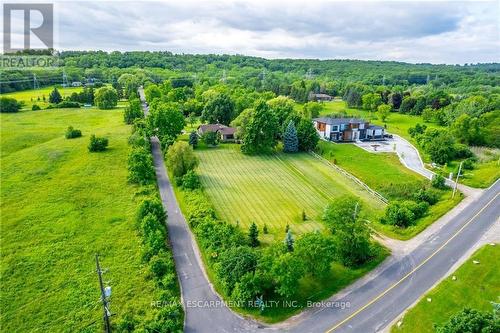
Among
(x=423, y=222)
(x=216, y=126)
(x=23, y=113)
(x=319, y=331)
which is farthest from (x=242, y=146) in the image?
(x=23, y=113)

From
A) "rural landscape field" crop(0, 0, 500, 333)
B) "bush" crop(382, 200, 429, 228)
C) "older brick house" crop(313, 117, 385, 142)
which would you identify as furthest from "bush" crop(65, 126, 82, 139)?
"bush" crop(382, 200, 429, 228)

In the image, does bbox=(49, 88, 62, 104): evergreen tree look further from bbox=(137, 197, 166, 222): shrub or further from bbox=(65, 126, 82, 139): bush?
bbox=(137, 197, 166, 222): shrub

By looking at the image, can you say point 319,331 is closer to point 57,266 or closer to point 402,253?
point 402,253

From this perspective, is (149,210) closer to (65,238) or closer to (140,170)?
(65,238)

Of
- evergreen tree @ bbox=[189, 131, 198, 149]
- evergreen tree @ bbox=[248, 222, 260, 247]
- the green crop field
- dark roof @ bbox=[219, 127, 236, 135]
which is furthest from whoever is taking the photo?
dark roof @ bbox=[219, 127, 236, 135]

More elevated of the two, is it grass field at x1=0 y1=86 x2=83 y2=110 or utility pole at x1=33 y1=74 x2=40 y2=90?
utility pole at x1=33 y1=74 x2=40 y2=90

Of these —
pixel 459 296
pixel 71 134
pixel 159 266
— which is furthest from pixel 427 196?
pixel 71 134
